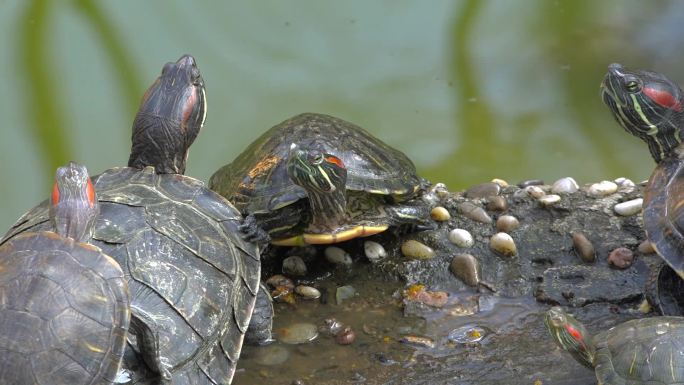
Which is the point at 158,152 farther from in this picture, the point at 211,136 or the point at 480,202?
the point at 211,136

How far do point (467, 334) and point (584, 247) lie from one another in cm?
74

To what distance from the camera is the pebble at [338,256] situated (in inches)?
148

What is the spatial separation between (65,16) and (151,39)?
2.19 ft

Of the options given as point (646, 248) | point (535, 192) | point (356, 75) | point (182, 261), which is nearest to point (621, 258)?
point (646, 248)

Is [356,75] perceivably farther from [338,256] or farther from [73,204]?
[73,204]

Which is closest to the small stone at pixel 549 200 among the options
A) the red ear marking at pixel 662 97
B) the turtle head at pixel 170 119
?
the red ear marking at pixel 662 97

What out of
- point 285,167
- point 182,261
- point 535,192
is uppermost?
point 285,167

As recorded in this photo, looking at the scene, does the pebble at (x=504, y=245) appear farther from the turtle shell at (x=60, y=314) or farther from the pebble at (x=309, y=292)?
the turtle shell at (x=60, y=314)

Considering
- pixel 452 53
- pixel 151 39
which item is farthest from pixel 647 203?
pixel 151 39

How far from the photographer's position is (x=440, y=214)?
12.8ft

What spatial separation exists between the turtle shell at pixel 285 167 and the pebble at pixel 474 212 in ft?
Result: 0.82

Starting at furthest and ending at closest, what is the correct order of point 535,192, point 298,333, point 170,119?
point 535,192 → point 170,119 → point 298,333

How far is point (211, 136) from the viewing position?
6.09 meters

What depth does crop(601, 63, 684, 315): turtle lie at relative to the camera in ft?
10.4
